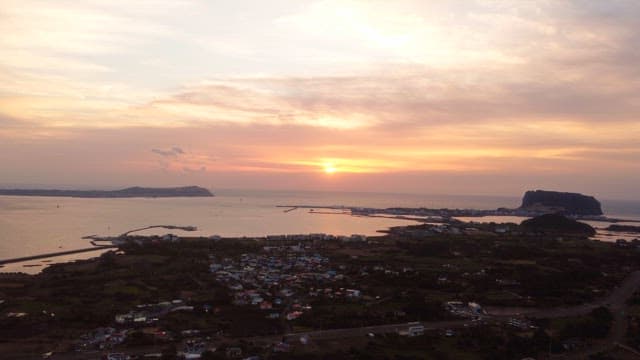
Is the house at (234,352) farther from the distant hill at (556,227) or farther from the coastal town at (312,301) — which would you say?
the distant hill at (556,227)

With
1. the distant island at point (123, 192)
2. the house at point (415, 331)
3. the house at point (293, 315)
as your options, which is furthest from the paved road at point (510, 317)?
the distant island at point (123, 192)

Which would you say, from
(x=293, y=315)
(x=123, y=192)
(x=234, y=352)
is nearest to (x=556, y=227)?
(x=293, y=315)

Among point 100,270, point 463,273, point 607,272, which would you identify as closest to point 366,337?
point 463,273

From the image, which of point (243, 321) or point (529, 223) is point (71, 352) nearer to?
point (243, 321)

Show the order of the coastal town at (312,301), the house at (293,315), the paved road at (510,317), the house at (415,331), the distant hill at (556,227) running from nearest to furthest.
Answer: the coastal town at (312,301)
the paved road at (510,317)
the house at (415,331)
the house at (293,315)
the distant hill at (556,227)

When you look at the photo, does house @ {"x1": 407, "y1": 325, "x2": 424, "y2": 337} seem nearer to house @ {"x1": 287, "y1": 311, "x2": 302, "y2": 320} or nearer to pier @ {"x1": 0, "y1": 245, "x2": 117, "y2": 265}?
house @ {"x1": 287, "y1": 311, "x2": 302, "y2": 320}
